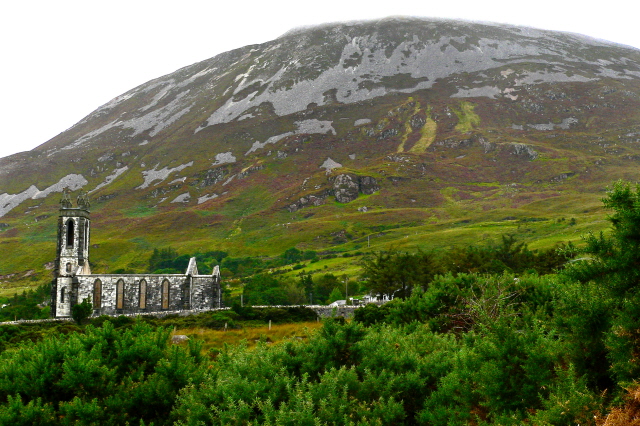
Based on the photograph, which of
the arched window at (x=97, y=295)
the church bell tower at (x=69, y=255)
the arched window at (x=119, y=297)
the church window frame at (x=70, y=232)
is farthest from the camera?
the church window frame at (x=70, y=232)

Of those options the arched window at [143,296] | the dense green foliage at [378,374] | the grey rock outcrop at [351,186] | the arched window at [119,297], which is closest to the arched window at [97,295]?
the arched window at [119,297]

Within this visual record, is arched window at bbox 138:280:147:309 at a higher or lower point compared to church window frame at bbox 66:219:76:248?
lower

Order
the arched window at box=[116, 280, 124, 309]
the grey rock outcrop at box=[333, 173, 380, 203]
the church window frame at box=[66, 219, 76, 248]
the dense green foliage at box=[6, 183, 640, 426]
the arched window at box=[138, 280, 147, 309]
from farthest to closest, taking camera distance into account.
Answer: the grey rock outcrop at box=[333, 173, 380, 203] < the church window frame at box=[66, 219, 76, 248] < the arched window at box=[138, 280, 147, 309] < the arched window at box=[116, 280, 124, 309] < the dense green foliage at box=[6, 183, 640, 426]

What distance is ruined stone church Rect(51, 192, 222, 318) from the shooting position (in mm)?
49906

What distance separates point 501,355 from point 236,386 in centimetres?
553

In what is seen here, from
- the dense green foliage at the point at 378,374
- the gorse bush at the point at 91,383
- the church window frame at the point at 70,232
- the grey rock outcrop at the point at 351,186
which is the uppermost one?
the dense green foliage at the point at 378,374

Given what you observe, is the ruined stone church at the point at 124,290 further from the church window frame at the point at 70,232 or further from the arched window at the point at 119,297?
the church window frame at the point at 70,232

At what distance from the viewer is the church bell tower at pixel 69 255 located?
50.4m

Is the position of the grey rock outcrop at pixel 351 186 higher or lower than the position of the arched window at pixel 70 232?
lower

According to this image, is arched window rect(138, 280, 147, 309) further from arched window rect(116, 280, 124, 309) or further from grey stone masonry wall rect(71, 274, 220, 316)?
arched window rect(116, 280, 124, 309)

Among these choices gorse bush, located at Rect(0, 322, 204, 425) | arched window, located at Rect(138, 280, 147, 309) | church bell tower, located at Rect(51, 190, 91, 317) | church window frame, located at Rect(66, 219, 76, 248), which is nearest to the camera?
gorse bush, located at Rect(0, 322, 204, 425)

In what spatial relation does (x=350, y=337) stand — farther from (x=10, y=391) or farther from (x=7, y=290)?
(x=7, y=290)

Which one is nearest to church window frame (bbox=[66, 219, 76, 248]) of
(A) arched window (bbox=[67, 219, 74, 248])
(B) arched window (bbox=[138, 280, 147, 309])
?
(A) arched window (bbox=[67, 219, 74, 248])

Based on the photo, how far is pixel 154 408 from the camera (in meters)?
12.7
